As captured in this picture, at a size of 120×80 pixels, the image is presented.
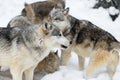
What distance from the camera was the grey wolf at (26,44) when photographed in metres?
7.98

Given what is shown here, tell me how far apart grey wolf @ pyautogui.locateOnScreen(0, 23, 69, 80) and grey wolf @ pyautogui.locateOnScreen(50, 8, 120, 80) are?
0.93m

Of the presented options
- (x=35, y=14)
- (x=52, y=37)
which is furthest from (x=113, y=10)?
(x=52, y=37)

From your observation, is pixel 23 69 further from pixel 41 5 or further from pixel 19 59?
pixel 41 5

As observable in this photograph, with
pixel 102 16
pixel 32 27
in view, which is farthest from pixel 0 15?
pixel 32 27

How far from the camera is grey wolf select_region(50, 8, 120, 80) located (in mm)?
8562

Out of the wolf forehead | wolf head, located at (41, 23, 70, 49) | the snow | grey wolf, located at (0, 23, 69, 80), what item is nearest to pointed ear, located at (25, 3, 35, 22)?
the wolf forehead

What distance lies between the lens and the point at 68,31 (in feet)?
29.9

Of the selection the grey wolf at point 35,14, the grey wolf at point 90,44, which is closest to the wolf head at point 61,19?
the grey wolf at point 90,44

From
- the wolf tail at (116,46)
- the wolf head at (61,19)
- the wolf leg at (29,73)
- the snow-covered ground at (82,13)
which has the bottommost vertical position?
the snow-covered ground at (82,13)

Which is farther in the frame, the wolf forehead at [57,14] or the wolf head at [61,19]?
the wolf forehead at [57,14]

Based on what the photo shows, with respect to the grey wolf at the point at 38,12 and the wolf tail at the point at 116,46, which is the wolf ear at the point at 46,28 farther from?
the grey wolf at the point at 38,12

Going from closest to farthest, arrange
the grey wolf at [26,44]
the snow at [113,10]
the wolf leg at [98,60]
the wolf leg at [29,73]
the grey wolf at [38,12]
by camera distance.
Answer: the grey wolf at [26,44]
the wolf leg at [98,60]
the wolf leg at [29,73]
the grey wolf at [38,12]
the snow at [113,10]

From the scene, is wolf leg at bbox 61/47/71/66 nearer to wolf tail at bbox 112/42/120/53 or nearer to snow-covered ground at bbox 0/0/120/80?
snow-covered ground at bbox 0/0/120/80

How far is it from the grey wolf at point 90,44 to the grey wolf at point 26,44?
93 cm
